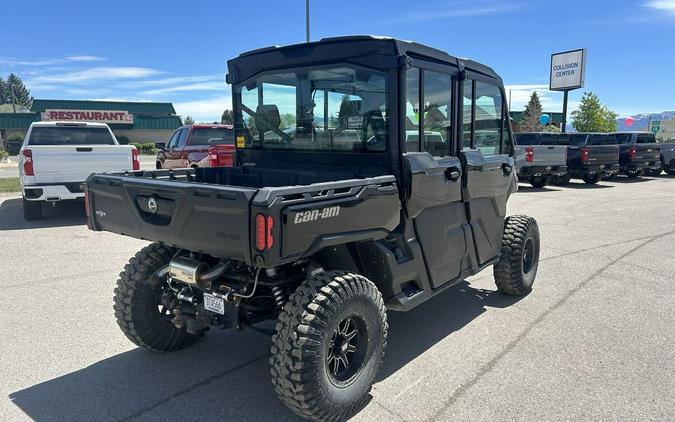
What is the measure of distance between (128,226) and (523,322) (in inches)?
136

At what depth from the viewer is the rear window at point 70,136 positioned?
10000 millimetres

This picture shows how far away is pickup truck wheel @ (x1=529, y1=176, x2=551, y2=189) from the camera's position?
16.9 m

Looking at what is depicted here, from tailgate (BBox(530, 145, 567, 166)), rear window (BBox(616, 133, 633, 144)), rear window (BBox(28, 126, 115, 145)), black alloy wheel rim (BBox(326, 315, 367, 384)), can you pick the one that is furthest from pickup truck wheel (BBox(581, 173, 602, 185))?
black alloy wheel rim (BBox(326, 315, 367, 384))

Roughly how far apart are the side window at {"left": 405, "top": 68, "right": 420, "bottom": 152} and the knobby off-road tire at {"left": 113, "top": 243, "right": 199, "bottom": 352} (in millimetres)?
1983

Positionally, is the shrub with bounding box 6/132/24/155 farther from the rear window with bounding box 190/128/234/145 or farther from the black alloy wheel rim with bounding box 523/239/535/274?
the black alloy wheel rim with bounding box 523/239/535/274

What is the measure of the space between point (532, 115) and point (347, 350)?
235 ft

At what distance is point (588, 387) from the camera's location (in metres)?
3.29

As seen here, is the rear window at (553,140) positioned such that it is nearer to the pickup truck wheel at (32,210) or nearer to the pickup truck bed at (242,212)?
the pickup truck wheel at (32,210)

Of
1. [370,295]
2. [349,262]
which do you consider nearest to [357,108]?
[349,262]

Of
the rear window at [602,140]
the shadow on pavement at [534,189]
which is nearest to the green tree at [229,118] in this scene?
the shadow on pavement at [534,189]

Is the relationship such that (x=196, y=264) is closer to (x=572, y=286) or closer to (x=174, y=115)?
(x=572, y=286)

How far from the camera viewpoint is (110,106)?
173 ft

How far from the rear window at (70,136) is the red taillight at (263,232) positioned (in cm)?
921

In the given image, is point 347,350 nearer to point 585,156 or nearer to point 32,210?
point 32,210
